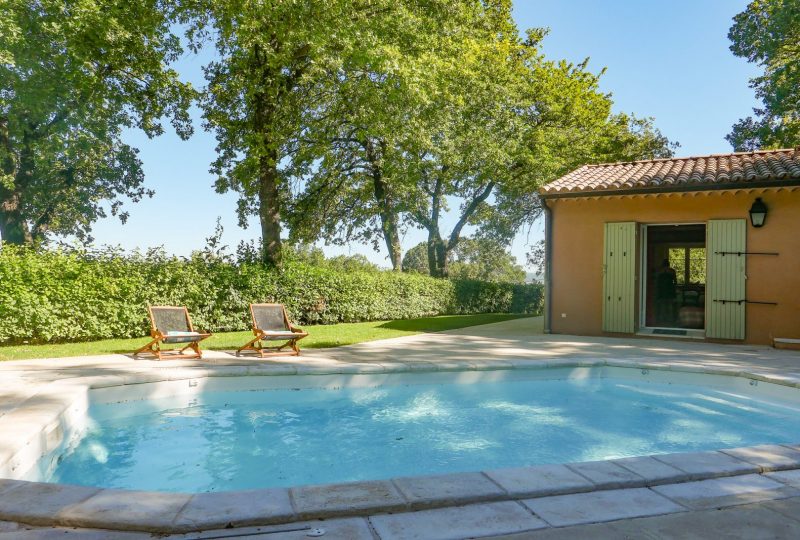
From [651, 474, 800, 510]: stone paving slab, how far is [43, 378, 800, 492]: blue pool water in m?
2.07

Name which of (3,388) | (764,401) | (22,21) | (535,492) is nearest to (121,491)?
(535,492)

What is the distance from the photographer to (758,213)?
1108 cm

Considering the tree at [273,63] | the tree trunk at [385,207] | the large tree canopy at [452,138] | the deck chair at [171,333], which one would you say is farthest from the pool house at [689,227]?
the tree trunk at [385,207]

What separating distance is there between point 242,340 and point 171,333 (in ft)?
8.64

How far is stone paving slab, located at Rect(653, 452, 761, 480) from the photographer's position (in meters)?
3.64

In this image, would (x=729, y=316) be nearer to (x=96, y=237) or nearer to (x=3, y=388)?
(x=3, y=388)

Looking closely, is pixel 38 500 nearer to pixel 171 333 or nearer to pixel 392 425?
pixel 392 425

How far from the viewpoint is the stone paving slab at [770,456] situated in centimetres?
383

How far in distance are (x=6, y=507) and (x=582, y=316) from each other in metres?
11.8

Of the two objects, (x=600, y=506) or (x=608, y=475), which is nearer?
(x=600, y=506)

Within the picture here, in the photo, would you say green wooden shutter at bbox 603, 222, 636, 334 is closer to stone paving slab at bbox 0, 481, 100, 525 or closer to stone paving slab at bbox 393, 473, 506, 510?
stone paving slab at bbox 393, 473, 506, 510

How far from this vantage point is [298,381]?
302 inches

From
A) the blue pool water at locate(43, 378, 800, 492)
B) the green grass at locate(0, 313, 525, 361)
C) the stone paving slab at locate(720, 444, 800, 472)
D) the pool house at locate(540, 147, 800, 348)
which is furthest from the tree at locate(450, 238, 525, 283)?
the stone paving slab at locate(720, 444, 800, 472)

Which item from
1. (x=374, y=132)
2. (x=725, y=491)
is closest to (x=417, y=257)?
(x=374, y=132)
